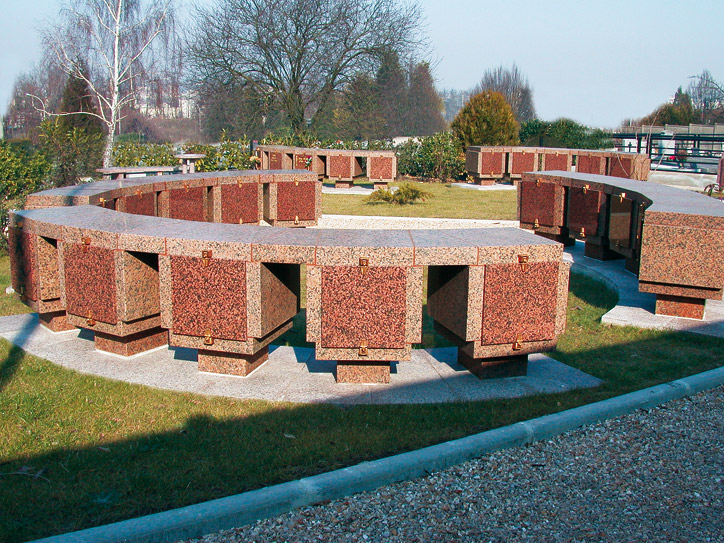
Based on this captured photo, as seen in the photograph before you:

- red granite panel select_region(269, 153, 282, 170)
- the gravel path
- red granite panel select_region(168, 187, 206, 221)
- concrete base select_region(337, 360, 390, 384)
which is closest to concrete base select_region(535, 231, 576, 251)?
red granite panel select_region(168, 187, 206, 221)

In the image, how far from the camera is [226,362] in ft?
19.8

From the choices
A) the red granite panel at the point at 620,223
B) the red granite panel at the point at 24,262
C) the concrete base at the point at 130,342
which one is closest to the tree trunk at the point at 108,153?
the red granite panel at the point at 24,262

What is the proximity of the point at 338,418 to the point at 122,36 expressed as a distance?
28826 mm

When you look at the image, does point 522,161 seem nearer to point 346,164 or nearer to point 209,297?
point 346,164

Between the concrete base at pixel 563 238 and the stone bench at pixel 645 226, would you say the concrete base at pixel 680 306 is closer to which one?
the stone bench at pixel 645 226

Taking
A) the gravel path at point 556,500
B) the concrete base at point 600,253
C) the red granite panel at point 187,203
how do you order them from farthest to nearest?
the concrete base at point 600,253
the red granite panel at point 187,203
the gravel path at point 556,500

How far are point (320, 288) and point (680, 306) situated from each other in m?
4.70

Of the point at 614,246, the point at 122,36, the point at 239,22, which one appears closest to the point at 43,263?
the point at 614,246

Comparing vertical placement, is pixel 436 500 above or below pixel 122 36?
below

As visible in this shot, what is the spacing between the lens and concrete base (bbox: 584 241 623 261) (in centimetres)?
1152

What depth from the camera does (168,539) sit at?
3518 millimetres

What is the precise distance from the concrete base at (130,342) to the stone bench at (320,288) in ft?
0.67

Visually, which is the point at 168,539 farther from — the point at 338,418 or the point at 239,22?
the point at 239,22

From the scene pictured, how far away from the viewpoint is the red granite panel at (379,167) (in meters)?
22.5
